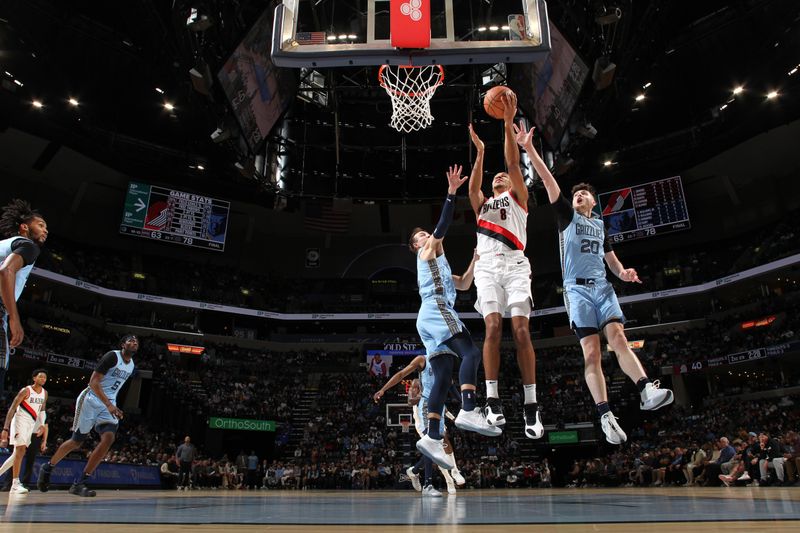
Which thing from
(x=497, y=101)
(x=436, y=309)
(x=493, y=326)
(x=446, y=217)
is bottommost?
(x=493, y=326)

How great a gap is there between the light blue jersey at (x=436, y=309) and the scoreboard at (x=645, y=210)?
956 inches

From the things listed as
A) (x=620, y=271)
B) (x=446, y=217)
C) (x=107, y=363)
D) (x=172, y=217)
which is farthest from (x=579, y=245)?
(x=172, y=217)

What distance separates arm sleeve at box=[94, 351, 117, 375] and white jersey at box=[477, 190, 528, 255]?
17.7ft

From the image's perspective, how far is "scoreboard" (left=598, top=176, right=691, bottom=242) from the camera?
92.7ft

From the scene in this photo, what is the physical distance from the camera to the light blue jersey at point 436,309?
5.84 m

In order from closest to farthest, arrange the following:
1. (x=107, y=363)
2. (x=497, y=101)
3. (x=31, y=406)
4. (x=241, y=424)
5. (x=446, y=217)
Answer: (x=497, y=101), (x=446, y=217), (x=107, y=363), (x=31, y=406), (x=241, y=424)

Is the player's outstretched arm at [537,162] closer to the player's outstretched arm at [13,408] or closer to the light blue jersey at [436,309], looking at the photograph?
the light blue jersey at [436,309]

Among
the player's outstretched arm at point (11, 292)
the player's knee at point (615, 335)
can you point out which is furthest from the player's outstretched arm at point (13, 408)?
the player's knee at point (615, 335)

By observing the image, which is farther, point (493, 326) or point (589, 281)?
point (589, 281)

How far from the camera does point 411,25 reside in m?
7.12

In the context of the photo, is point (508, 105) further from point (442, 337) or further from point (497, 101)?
point (442, 337)

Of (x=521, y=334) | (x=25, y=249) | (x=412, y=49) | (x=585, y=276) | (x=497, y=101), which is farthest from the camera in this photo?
(x=412, y=49)

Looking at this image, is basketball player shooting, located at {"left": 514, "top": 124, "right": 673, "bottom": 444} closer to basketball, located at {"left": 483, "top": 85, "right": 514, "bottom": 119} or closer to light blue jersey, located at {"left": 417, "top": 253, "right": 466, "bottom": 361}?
basketball, located at {"left": 483, "top": 85, "right": 514, "bottom": 119}

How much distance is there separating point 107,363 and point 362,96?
17721 mm
